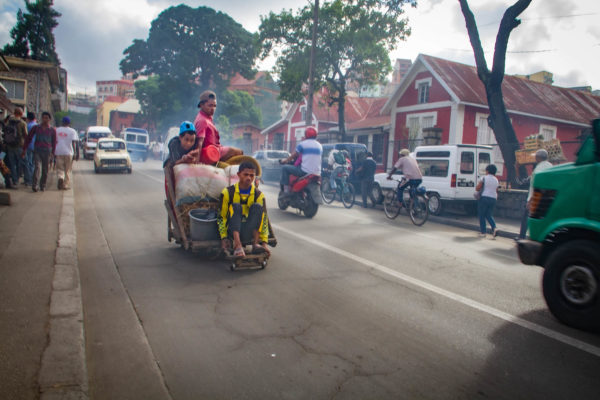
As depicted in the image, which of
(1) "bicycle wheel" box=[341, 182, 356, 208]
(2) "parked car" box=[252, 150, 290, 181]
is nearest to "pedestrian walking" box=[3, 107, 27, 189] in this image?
(1) "bicycle wheel" box=[341, 182, 356, 208]

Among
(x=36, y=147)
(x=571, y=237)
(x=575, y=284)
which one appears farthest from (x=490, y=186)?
(x=36, y=147)

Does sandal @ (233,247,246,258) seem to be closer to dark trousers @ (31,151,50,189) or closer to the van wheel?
dark trousers @ (31,151,50,189)

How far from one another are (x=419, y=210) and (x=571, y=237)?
268 inches

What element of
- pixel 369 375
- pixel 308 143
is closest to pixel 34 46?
pixel 308 143

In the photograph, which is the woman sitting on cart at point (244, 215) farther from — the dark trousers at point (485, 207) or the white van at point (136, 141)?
the white van at point (136, 141)

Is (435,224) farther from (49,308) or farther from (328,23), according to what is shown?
(328,23)

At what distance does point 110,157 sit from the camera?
20609 millimetres

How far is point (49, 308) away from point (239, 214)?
2345mm

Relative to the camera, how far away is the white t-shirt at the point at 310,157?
1050 cm

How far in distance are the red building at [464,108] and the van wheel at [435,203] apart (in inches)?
297

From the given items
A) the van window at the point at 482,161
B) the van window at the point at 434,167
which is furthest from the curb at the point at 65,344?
the van window at the point at 482,161

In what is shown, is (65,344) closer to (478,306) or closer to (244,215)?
(244,215)

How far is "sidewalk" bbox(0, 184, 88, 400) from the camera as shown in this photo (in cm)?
261

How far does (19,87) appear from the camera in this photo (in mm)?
30922
